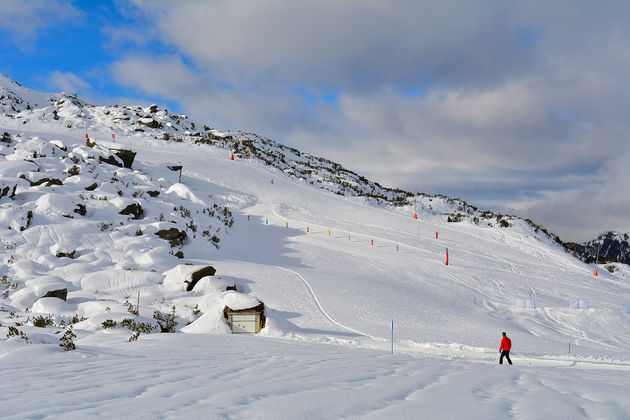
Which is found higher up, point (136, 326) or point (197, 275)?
point (197, 275)

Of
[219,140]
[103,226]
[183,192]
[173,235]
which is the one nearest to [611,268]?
[173,235]

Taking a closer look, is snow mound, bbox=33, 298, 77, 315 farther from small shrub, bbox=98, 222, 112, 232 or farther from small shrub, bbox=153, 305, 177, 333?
small shrub, bbox=98, 222, 112, 232

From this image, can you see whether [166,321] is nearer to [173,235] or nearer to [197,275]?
[197,275]

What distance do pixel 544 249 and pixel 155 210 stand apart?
1308 inches

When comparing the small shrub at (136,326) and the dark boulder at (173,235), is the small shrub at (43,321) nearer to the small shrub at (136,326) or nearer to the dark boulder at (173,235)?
the small shrub at (136,326)

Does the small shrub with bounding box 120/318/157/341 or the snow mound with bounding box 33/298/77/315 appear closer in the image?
the small shrub with bounding box 120/318/157/341

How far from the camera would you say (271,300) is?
1742 cm

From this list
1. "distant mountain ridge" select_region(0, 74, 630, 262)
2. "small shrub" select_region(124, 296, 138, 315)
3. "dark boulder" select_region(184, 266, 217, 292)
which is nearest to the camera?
"small shrub" select_region(124, 296, 138, 315)

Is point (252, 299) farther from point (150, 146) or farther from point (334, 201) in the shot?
point (150, 146)

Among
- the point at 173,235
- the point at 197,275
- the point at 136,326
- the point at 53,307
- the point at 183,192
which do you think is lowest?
the point at 136,326

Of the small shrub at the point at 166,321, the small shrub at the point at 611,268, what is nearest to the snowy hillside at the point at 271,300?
A: the small shrub at the point at 166,321

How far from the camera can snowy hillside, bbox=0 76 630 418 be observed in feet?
12.7

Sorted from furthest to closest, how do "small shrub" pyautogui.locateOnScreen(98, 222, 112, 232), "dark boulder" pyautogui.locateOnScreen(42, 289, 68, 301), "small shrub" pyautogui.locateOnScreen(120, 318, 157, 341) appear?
"small shrub" pyautogui.locateOnScreen(98, 222, 112, 232) < "dark boulder" pyautogui.locateOnScreen(42, 289, 68, 301) < "small shrub" pyautogui.locateOnScreen(120, 318, 157, 341)

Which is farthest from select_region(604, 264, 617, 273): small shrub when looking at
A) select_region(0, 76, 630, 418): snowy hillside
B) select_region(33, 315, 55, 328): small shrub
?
select_region(33, 315, 55, 328): small shrub
